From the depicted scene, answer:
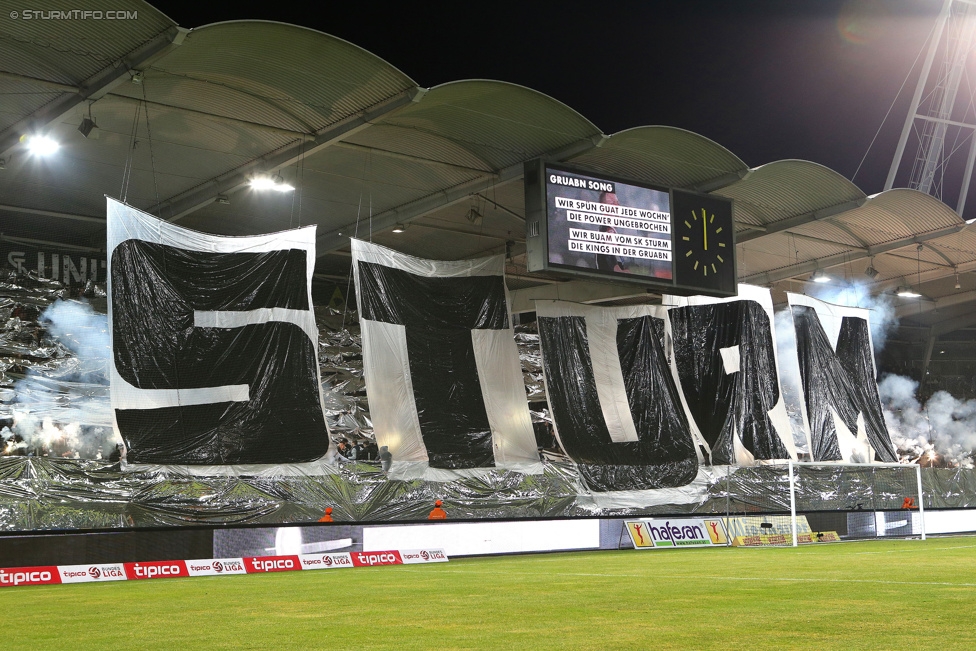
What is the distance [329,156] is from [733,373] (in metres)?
11.7

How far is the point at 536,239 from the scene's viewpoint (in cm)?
1952

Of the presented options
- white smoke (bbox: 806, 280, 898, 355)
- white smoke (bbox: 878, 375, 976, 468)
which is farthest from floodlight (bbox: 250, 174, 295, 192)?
white smoke (bbox: 878, 375, 976, 468)

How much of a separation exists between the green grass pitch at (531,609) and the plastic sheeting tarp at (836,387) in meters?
11.2

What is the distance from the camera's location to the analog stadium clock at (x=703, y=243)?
21.5 meters

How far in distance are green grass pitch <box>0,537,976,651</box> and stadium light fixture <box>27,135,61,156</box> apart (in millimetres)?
7922

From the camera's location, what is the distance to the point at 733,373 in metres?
25.8

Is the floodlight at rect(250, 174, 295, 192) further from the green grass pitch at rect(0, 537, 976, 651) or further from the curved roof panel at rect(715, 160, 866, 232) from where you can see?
the curved roof panel at rect(715, 160, 866, 232)

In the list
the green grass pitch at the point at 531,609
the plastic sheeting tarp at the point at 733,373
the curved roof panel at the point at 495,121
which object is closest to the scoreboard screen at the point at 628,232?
the curved roof panel at the point at 495,121

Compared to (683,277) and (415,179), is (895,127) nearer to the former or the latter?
(683,277)

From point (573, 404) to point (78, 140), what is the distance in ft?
39.1

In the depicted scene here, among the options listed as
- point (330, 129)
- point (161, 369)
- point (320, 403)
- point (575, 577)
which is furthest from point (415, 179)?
point (575, 577)

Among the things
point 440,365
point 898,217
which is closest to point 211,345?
point 440,365

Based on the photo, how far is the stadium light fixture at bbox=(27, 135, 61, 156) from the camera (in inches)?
696

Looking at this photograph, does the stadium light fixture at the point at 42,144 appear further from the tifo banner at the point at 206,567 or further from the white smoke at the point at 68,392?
the tifo banner at the point at 206,567
